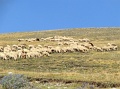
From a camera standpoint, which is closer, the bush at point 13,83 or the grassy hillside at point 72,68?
the bush at point 13,83

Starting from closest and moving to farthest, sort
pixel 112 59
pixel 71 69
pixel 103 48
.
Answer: pixel 71 69
pixel 112 59
pixel 103 48

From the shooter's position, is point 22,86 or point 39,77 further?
point 39,77

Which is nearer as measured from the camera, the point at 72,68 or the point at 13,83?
the point at 13,83

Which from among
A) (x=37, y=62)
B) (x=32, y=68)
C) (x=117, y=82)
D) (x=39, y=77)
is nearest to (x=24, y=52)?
(x=37, y=62)

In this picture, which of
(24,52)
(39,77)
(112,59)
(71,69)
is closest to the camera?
(39,77)

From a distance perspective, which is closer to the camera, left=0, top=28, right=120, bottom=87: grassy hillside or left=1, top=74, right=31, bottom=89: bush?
left=1, top=74, right=31, bottom=89: bush

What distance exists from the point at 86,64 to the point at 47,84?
13260 millimetres

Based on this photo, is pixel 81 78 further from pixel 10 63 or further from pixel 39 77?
pixel 10 63

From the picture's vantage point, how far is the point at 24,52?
54500 millimetres

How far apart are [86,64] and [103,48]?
17910 millimetres

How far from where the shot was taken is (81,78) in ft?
108

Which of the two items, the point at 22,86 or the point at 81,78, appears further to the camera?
the point at 81,78

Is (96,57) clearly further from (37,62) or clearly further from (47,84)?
(47,84)

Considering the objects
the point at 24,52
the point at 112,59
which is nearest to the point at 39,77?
the point at 112,59
